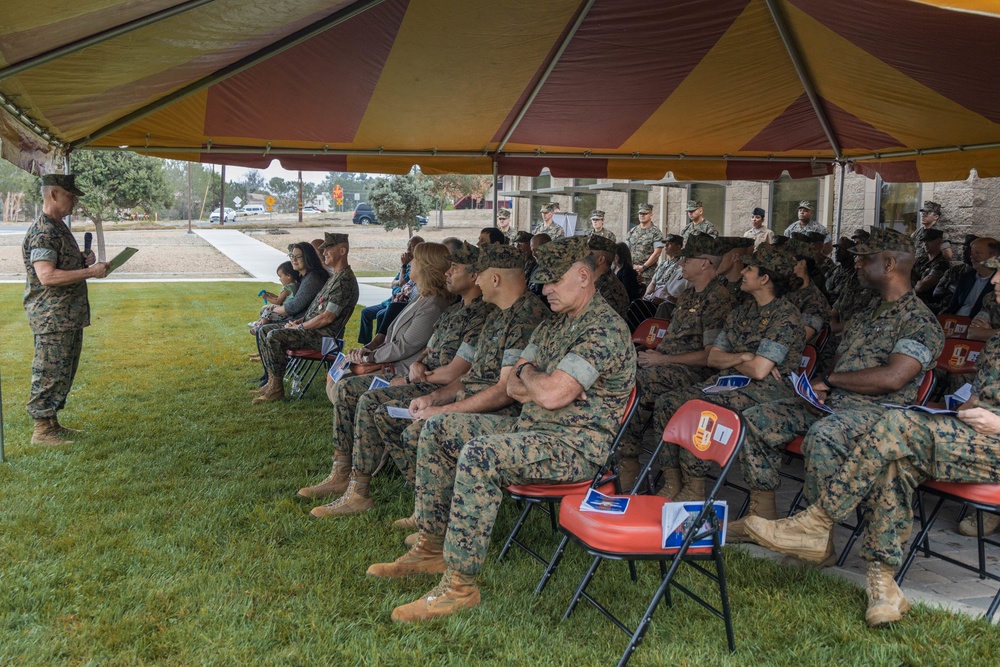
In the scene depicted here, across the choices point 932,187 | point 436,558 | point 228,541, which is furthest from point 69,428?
point 932,187

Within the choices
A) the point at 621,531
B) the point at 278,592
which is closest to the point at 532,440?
the point at 621,531

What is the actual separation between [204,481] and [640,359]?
294 cm

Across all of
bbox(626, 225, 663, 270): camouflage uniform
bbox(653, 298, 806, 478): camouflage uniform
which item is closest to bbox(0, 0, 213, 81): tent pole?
bbox(653, 298, 806, 478): camouflage uniform

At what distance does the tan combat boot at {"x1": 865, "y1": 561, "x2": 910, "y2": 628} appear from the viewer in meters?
3.24

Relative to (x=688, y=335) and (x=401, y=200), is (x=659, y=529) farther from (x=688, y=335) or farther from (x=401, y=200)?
(x=401, y=200)

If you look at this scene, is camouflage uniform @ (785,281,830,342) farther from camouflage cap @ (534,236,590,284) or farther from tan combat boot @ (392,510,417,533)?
tan combat boot @ (392,510,417,533)

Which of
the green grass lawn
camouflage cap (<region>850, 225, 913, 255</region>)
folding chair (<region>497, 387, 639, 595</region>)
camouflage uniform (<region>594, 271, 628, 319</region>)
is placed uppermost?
camouflage cap (<region>850, 225, 913, 255</region>)

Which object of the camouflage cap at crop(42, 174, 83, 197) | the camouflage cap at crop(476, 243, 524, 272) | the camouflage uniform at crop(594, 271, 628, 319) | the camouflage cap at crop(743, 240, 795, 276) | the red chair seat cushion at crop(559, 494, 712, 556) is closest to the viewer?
the red chair seat cushion at crop(559, 494, 712, 556)

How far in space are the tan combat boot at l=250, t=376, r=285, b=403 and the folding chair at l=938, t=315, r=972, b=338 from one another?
552 cm

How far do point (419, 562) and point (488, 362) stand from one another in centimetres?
114

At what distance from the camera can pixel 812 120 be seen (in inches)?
291

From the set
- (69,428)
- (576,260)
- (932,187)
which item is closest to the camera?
(576,260)

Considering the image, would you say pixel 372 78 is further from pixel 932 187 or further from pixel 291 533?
pixel 932 187

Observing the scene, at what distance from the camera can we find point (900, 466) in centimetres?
340
